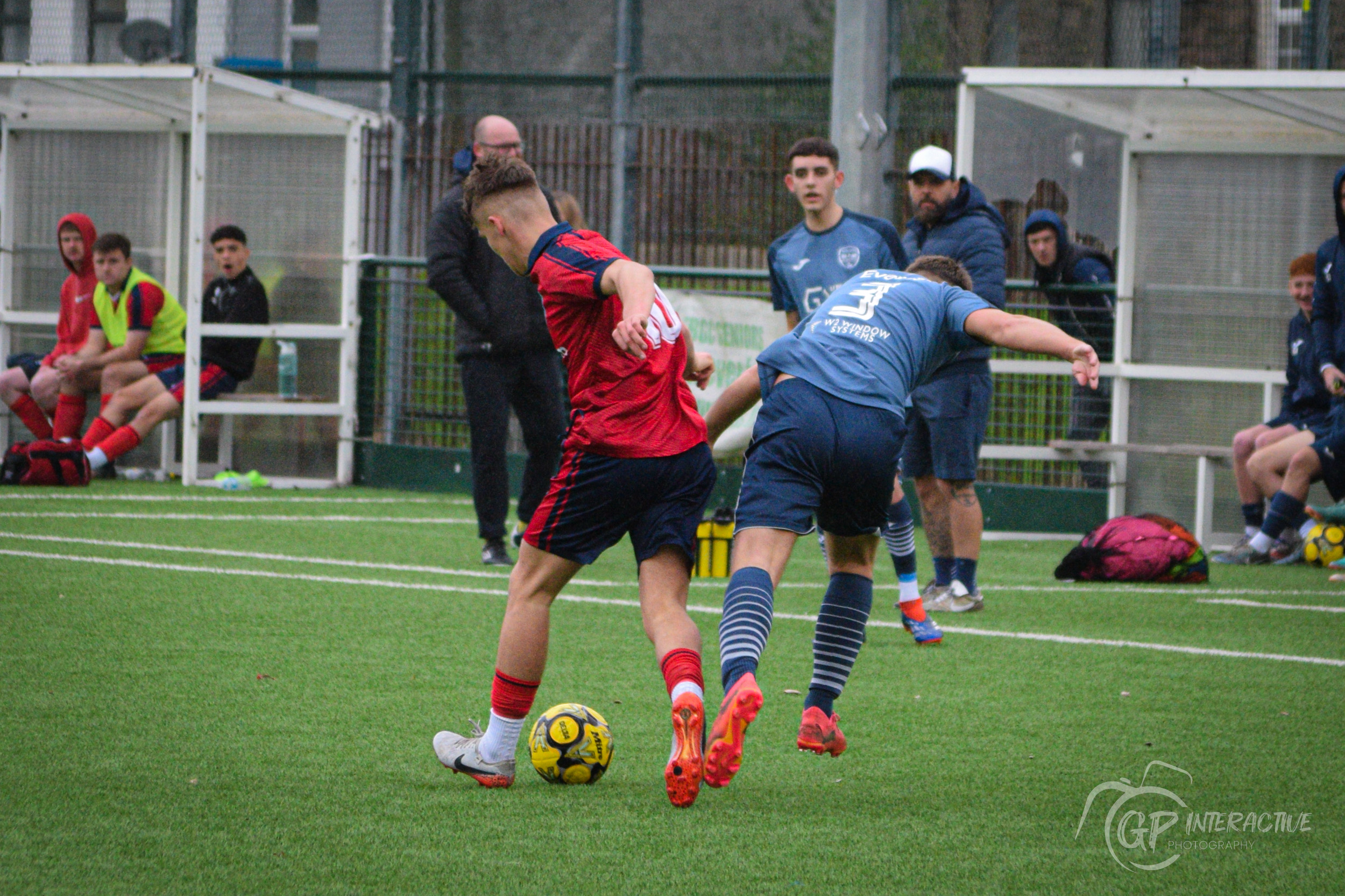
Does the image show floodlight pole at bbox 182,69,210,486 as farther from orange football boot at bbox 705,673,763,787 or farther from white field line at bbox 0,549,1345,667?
orange football boot at bbox 705,673,763,787

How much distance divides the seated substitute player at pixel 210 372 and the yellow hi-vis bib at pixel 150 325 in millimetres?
194

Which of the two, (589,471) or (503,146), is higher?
(503,146)

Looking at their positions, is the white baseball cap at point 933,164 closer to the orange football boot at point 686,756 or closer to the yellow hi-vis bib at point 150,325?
the orange football boot at point 686,756

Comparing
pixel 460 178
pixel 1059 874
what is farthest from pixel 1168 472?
pixel 1059 874

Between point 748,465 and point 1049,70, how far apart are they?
6881 millimetres

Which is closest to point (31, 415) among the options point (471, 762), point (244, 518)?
point (244, 518)

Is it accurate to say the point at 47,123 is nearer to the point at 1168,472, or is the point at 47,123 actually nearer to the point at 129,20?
the point at 129,20

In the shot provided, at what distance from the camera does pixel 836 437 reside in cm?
455

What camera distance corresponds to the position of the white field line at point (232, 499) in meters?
11.5

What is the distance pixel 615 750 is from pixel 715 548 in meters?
4.05

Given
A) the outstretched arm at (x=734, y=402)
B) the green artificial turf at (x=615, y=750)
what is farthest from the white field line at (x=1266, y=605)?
the outstretched arm at (x=734, y=402)

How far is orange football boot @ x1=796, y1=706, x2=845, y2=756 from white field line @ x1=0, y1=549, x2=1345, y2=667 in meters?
1.73

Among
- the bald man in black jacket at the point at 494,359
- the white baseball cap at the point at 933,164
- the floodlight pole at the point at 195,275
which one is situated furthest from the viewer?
the floodlight pole at the point at 195,275

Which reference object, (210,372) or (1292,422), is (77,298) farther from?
(1292,422)
